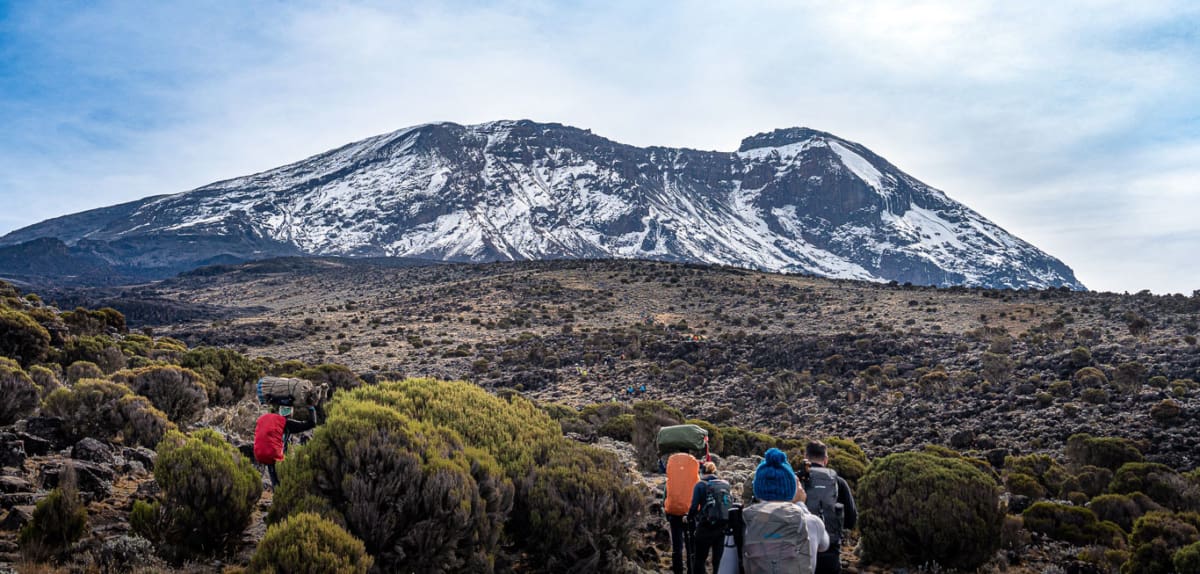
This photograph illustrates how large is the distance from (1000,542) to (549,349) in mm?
23460

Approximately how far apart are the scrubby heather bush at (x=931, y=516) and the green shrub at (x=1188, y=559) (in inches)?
60.1

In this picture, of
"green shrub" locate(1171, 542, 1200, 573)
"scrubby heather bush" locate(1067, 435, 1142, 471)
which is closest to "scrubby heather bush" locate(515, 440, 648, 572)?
"green shrub" locate(1171, 542, 1200, 573)

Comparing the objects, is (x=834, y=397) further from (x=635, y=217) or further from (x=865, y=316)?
(x=635, y=217)

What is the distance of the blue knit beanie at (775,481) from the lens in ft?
13.9

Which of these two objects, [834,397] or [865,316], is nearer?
[834,397]

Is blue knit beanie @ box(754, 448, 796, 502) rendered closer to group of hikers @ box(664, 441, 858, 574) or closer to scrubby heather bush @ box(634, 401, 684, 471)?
group of hikers @ box(664, 441, 858, 574)

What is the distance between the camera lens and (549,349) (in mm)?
29750

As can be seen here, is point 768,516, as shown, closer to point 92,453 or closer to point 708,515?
point 708,515

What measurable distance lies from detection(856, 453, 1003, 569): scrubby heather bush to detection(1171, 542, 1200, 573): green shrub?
1527 mm

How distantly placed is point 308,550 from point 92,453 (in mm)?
4683

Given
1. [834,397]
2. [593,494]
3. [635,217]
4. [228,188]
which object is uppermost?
[228,188]

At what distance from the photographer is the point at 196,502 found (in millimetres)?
5602

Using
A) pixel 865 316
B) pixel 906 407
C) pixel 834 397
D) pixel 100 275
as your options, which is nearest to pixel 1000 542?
pixel 906 407

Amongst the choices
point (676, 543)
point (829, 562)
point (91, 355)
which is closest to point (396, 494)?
point (676, 543)
